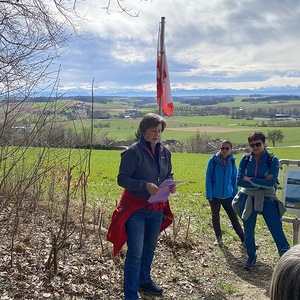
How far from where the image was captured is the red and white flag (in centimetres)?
625

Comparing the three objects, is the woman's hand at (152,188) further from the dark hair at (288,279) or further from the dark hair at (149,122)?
the dark hair at (288,279)

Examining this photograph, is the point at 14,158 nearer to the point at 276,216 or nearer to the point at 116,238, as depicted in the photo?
A: the point at 116,238

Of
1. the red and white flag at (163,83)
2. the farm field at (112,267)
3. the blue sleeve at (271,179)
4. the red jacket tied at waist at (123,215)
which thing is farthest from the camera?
the red and white flag at (163,83)

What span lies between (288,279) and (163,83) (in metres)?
5.39

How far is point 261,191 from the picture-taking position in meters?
5.06

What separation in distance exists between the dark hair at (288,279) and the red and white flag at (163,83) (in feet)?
17.1

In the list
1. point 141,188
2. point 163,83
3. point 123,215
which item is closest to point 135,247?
point 123,215

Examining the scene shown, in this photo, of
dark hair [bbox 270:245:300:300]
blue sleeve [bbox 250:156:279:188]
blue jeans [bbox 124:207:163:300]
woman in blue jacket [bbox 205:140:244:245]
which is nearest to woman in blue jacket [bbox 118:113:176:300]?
blue jeans [bbox 124:207:163:300]

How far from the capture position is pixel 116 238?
3908 millimetres

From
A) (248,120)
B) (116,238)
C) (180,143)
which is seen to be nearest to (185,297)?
(116,238)

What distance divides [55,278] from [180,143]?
44084mm

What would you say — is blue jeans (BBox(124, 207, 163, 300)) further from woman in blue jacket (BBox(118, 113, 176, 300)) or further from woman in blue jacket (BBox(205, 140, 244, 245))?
woman in blue jacket (BBox(205, 140, 244, 245))

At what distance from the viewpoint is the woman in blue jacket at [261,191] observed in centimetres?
500

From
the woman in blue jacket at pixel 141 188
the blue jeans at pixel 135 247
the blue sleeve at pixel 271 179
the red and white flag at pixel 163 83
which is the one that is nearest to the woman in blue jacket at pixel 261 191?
the blue sleeve at pixel 271 179
